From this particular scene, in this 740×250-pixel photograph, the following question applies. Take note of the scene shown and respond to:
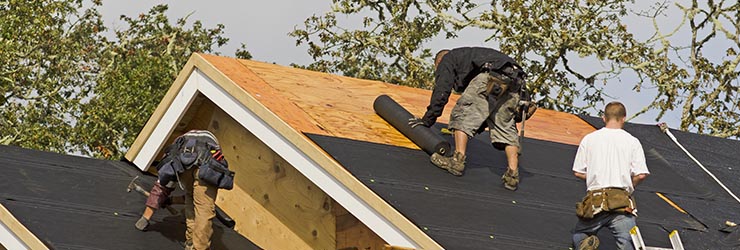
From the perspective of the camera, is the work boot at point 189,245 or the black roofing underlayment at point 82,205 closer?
the black roofing underlayment at point 82,205

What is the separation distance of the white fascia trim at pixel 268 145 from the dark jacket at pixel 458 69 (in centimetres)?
138

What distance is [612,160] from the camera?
8914mm

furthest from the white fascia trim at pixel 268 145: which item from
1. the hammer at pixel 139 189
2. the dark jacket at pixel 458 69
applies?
the dark jacket at pixel 458 69

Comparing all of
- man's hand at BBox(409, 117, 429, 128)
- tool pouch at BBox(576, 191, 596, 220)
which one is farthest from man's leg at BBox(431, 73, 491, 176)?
tool pouch at BBox(576, 191, 596, 220)

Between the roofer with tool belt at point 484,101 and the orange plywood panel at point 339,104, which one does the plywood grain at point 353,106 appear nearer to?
the orange plywood panel at point 339,104

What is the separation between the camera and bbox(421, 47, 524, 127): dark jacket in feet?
34.3

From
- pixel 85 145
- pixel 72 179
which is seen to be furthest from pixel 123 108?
pixel 72 179

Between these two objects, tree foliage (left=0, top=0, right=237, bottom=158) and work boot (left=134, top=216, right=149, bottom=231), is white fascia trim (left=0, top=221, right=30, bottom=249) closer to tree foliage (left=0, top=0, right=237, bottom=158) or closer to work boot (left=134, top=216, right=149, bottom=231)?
work boot (left=134, top=216, right=149, bottom=231)

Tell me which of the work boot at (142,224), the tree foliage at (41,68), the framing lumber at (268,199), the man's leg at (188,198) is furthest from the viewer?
the tree foliage at (41,68)

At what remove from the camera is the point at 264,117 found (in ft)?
33.8

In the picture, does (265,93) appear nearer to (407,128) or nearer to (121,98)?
(407,128)

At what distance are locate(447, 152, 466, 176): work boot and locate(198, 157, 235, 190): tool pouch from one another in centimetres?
A: 181

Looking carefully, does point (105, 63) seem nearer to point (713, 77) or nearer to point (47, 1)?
point (47, 1)

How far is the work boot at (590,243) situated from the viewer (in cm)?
879
